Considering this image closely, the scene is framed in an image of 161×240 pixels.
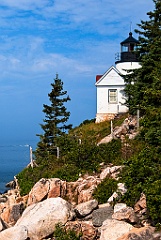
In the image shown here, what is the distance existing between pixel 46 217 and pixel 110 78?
752 inches

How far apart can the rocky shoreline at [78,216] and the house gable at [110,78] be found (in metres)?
15.2

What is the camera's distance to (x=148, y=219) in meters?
11.9

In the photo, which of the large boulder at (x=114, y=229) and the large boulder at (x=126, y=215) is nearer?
the large boulder at (x=114, y=229)

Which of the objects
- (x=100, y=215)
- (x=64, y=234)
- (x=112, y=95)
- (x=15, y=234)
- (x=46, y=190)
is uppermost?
(x=112, y=95)

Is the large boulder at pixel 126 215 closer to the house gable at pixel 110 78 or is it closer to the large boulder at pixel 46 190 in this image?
the large boulder at pixel 46 190

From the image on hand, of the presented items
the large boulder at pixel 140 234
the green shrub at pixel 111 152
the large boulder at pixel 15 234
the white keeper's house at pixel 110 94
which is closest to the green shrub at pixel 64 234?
the large boulder at pixel 15 234

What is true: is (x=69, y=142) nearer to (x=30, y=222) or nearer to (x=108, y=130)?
(x=108, y=130)

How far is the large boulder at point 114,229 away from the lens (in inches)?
458

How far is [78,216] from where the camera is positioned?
13773 mm

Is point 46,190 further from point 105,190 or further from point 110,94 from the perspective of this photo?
point 110,94

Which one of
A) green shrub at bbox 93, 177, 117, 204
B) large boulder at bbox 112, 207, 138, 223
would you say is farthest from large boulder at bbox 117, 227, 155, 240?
green shrub at bbox 93, 177, 117, 204

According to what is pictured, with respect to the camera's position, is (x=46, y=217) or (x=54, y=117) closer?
(x=46, y=217)

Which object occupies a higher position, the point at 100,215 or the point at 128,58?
the point at 128,58

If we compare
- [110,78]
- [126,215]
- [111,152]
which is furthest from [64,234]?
[110,78]
